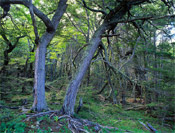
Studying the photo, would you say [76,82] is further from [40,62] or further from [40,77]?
[40,62]

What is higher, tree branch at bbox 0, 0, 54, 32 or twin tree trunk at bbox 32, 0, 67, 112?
tree branch at bbox 0, 0, 54, 32

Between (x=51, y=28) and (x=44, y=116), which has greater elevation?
(x=51, y=28)

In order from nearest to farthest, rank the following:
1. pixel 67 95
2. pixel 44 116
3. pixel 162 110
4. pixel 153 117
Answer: pixel 44 116, pixel 67 95, pixel 162 110, pixel 153 117

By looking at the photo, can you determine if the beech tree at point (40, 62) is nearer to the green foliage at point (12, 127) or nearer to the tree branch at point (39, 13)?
the tree branch at point (39, 13)

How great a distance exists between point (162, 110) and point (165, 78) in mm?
2140

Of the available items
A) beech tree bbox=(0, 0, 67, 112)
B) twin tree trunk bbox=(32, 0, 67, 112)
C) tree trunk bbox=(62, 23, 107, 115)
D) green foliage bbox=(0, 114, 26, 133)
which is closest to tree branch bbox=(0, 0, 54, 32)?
beech tree bbox=(0, 0, 67, 112)

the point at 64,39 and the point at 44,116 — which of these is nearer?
the point at 44,116

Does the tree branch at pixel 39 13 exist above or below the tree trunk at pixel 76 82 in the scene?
above

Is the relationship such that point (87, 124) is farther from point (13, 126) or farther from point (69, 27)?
point (69, 27)

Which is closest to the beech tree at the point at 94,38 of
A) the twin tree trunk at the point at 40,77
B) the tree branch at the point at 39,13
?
the twin tree trunk at the point at 40,77

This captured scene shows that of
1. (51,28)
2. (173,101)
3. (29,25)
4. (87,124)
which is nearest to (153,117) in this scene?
(173,101)

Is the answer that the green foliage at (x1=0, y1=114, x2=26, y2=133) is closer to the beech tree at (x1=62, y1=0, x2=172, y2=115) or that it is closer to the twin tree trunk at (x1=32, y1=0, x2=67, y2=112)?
the twin tree trunk at (x1=32, y1=0, x2=67, y2=112)

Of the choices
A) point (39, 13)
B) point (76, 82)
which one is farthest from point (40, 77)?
point (39, 13)

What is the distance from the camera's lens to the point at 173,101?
759cm
